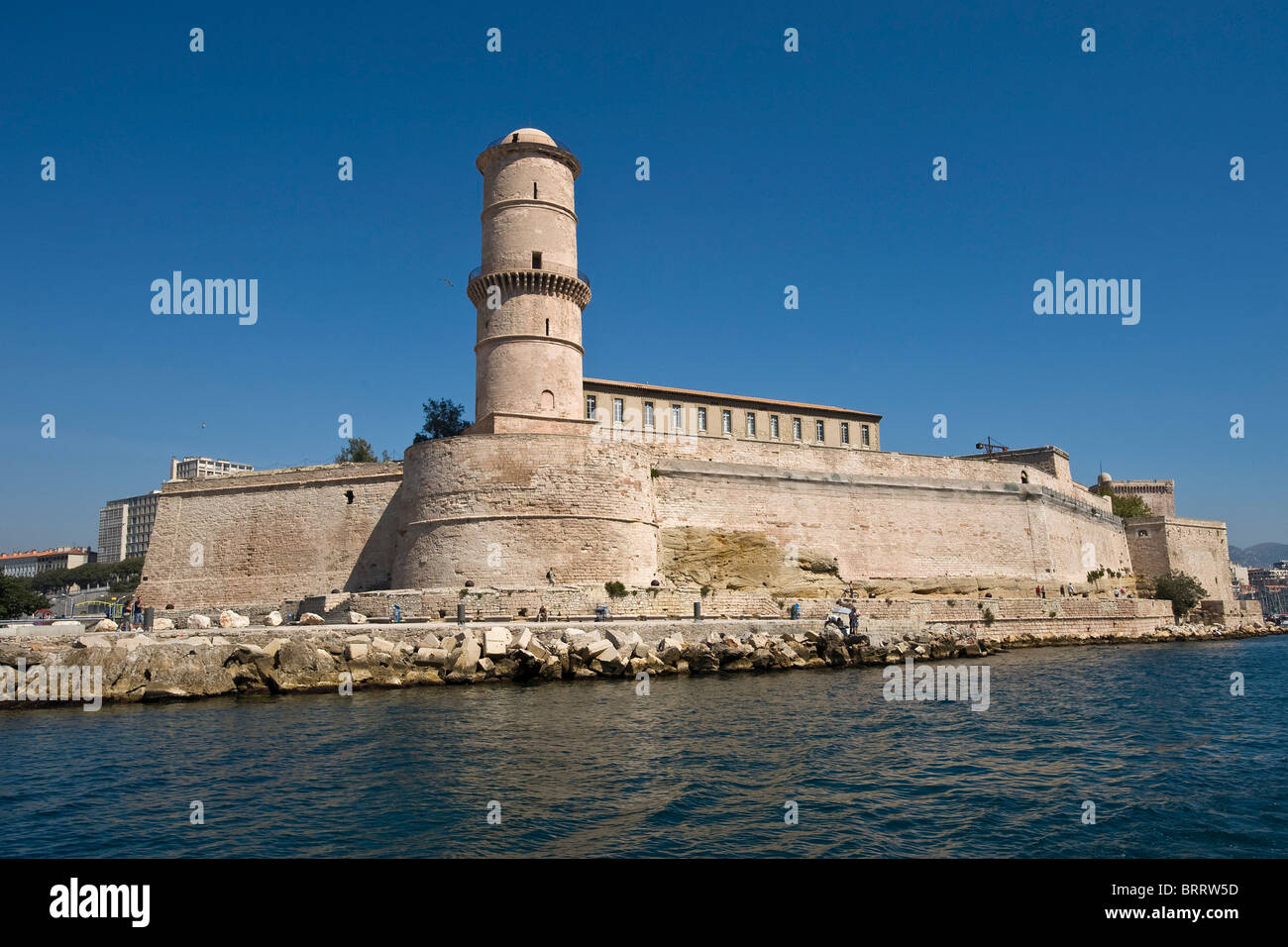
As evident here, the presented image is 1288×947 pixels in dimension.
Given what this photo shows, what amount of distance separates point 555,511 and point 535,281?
21.1ft

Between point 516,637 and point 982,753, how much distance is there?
28.6ft

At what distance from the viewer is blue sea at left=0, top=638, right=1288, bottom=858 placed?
6566 millimetres

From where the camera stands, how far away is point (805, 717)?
1177 centimetres

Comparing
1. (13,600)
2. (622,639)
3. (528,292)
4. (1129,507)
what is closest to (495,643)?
(622,639)

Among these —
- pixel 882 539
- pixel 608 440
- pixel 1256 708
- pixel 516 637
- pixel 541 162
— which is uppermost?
pixel 541 162

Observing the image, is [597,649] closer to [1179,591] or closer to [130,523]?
[1179,591]

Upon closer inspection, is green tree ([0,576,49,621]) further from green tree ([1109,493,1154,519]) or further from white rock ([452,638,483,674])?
green tree ([1109,493,1154,519])

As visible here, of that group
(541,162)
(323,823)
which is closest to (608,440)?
(541,162)

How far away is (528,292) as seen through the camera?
947 inches

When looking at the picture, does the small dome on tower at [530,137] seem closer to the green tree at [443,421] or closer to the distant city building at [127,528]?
the green tree at [443,421]

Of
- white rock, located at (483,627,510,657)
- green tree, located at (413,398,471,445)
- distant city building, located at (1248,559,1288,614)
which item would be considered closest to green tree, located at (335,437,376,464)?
green tree, located at (413,398,471,445)

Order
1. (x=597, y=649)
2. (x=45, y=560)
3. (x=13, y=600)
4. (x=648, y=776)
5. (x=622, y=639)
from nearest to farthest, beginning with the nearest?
(x=648, y=776) → (x=597, y=649) → (x=622, y=639) → (x=13, y=600) → (x=45, y=560)

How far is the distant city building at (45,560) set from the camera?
3790 inches
